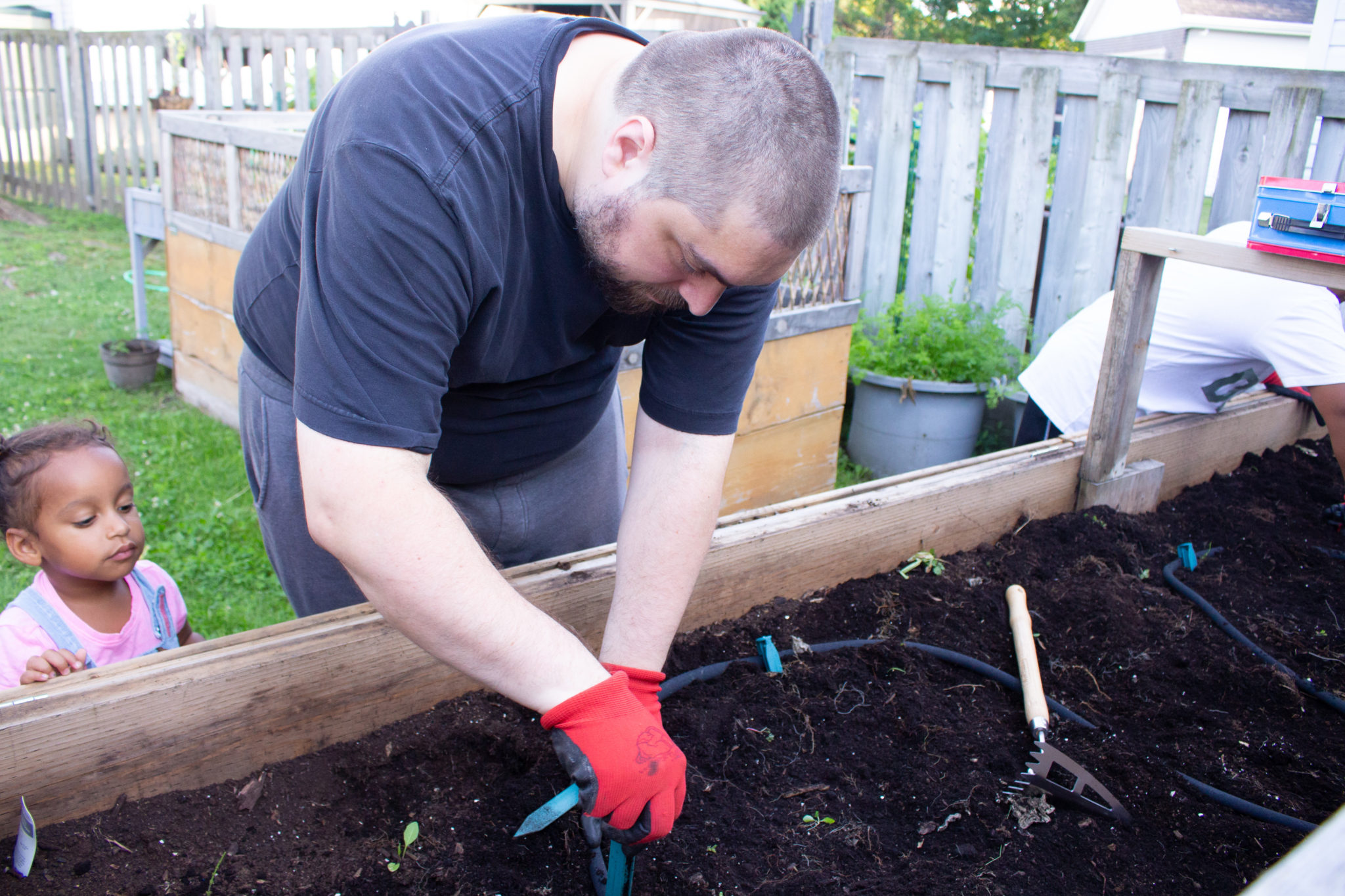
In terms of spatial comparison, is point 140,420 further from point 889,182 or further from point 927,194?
point 927,194

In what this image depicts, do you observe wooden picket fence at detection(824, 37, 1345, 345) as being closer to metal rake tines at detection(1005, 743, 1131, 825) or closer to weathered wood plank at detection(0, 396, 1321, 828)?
weathered wood plank at detection(0, 396, 1321, 828)

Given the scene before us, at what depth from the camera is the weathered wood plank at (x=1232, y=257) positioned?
1.98 meters

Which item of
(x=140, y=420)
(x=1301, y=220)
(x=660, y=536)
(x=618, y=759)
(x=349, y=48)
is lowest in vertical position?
(x=140, y=420)

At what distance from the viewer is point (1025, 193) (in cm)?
457

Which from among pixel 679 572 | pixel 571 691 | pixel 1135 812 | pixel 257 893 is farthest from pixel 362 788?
pixel 1135 812

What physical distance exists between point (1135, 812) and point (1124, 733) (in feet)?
0.70

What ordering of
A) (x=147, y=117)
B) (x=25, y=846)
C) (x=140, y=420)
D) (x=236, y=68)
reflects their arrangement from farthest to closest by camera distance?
1. (x=147, y=117)
2. (x=236, y=68)
3. (x=140, y=420)
4. (x=25, y=846)

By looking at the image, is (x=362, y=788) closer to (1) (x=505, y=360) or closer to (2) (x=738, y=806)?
(2) (x=738, y=806)

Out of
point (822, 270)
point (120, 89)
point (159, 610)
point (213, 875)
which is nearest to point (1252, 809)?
point (213, 875)

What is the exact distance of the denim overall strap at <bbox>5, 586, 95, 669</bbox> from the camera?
186 cm

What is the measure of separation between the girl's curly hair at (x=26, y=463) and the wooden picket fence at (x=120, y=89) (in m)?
6.48

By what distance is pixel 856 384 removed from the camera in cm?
464

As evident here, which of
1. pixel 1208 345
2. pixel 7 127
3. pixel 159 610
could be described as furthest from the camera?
pixel 7 127

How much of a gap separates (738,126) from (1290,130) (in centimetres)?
388
